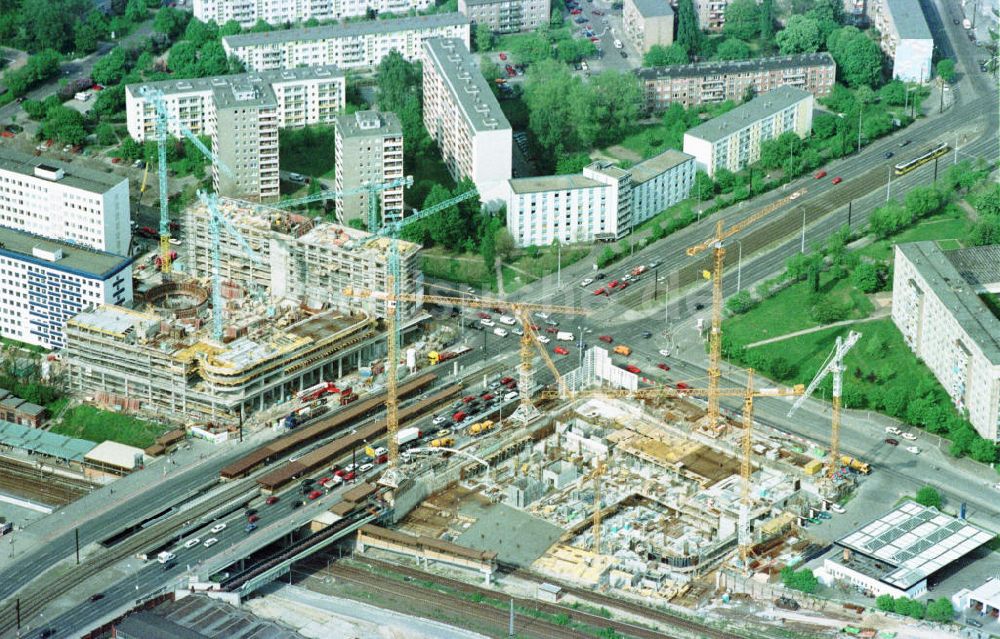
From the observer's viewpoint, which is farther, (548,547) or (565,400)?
(565,400)

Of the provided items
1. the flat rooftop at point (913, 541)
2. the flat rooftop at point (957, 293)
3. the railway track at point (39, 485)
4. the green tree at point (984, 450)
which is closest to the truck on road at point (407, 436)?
the railway track at point (39, 485)

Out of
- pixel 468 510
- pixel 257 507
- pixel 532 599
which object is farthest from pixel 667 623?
pixel 257 507

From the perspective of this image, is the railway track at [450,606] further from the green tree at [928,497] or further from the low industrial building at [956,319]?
the low industrial building at [956,319]

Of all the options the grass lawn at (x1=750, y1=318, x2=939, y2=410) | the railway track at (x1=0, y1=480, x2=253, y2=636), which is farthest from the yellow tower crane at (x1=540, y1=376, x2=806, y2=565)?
the railway track at (x1=0, y1=480, x2=253, y2=636)

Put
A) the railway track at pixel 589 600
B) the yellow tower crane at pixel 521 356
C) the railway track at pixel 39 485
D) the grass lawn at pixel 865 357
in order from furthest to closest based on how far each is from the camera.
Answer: the grass lawn at pixel 865 357, the yellow tower crane at pixel 521 356, the railway track at pixel 39 485, the railway track at pixel 589 600

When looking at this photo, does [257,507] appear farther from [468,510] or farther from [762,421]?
[762,421]

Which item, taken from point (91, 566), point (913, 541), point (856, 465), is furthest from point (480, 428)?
point (913, 541)
